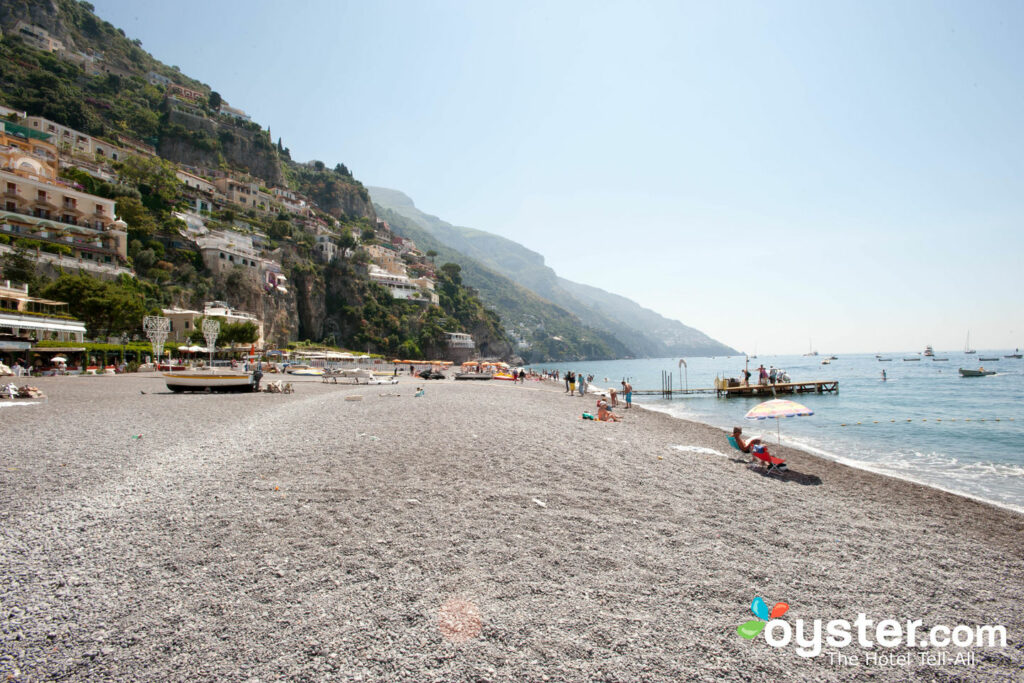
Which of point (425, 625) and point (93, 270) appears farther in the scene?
point (93, 270)

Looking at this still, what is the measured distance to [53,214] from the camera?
Result: 46.2 m

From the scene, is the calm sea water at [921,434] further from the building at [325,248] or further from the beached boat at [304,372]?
the building at [325,248]

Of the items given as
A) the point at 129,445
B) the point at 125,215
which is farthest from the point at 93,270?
the point at 129,445

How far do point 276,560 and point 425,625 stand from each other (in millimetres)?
2082

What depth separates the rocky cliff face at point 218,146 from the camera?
A: 95875mm

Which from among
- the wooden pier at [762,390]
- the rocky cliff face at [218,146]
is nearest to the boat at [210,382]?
the wooden pier at [762,390]

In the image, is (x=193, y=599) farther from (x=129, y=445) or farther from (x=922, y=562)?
(x=922, y=562)

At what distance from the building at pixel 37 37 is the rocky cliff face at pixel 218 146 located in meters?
23.9

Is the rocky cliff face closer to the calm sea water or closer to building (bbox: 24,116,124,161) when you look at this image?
Answer: building (bbox: 24,116,124,161)

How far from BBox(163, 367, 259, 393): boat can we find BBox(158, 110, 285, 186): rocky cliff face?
101022 millimetres

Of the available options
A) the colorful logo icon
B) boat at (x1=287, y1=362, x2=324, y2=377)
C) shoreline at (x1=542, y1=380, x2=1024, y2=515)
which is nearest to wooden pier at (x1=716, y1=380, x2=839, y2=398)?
shoreline at (x1=542, y1=380, x2=1024, y2=515)

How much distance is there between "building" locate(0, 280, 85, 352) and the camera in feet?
94.5

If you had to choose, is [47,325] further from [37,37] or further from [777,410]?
[37,37]

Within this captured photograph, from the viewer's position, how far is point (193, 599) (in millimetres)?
4148
